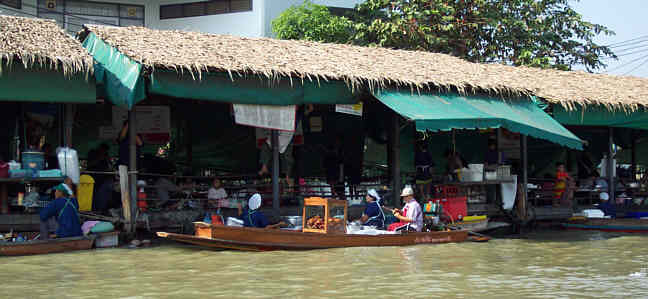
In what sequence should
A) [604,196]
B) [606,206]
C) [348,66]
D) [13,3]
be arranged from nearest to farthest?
[348,66]
[606,206]
[604,196]
[13,3]

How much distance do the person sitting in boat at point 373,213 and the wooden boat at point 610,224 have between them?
593 cm

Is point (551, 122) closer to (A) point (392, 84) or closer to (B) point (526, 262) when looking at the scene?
(A) point (392, 84)

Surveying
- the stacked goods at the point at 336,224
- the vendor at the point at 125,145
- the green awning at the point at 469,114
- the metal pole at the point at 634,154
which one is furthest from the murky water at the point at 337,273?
the metal pole at the point at 634,154

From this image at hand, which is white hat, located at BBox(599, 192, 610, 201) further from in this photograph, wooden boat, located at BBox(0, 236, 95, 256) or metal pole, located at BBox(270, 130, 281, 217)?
wooden boat, located at BBox(0, 236, 95, 256)

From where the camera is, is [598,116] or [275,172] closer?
[275,172]

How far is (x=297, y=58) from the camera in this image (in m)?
14.1

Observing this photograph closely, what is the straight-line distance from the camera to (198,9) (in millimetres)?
26297

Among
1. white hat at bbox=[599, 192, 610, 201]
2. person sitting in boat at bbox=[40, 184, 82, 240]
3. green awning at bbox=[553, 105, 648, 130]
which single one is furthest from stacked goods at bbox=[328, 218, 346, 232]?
white hat at bbox=[599, 192, 610, 201]

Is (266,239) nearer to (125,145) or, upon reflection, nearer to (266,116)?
(266,116)

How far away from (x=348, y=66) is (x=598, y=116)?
663 cm

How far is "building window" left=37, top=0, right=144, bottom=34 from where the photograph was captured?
24047 mm

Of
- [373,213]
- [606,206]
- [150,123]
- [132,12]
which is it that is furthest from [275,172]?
[132,12]

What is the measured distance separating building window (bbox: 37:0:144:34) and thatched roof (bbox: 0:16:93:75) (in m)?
12.3

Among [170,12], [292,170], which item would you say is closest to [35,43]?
[292,170]
